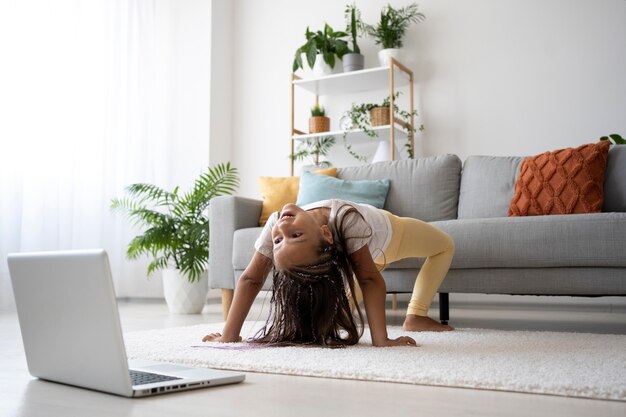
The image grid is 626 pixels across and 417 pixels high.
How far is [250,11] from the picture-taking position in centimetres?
517

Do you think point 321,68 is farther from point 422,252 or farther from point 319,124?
point 422,252

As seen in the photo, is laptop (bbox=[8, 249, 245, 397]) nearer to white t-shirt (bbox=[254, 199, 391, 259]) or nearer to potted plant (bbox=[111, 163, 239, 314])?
white t-shirt (bbox=[254, 199, 391, 259])

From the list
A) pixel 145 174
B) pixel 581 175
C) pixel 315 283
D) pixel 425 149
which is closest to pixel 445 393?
pixel 315 283

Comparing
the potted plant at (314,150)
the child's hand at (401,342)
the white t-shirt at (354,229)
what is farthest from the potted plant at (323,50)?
the child's hand at (401,342)

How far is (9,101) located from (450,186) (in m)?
2.60

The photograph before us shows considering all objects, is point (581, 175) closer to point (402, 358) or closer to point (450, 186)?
point (450, 186)

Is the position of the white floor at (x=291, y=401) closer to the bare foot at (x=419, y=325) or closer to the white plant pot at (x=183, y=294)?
the bare foot at (x=419, y=325)

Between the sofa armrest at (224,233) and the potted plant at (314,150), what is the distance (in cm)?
143

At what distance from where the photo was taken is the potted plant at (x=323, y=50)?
4402 millimetres

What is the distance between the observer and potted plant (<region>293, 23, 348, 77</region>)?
4402 mm

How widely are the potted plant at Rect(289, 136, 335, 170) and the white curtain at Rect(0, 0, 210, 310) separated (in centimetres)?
75

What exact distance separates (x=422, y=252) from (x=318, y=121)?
2.33 metres

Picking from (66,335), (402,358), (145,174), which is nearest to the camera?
(66,335)

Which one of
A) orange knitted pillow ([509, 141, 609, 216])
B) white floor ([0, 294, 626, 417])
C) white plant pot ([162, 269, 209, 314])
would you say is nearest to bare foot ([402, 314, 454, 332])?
orange knitted pillow ([509, 141, 609, 216])
